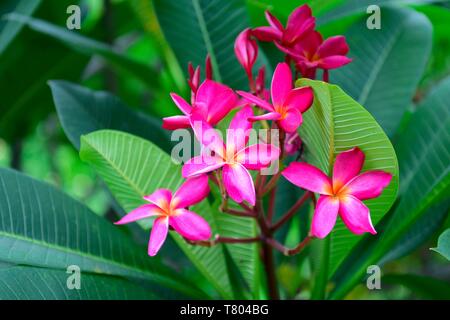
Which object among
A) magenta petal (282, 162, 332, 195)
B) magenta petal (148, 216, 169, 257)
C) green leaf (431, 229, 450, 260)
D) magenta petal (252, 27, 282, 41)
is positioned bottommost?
green leaf (431, 229, 450, 260)

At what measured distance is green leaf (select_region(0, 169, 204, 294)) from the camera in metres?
0.75

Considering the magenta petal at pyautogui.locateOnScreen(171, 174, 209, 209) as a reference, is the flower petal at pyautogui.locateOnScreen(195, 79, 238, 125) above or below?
above

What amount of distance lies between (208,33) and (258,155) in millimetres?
416

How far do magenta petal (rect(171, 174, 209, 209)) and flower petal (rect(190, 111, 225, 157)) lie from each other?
0.13 feet

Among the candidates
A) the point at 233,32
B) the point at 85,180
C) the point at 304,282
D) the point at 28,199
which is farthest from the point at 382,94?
the point at 85,180

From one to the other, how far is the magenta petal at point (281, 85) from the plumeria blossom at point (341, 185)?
6cm

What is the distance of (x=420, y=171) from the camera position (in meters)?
0.84

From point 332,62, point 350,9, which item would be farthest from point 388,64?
point 332,62

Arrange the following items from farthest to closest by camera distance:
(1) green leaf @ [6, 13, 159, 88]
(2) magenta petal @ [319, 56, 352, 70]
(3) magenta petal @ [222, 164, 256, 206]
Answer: (1) green leaf @ [6, 13, 159, 88], (2) magenta petal @ [319, 56, 352, 70], (3) magenta petal @ [222, 164, 256, 206]

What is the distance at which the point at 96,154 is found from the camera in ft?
2.49

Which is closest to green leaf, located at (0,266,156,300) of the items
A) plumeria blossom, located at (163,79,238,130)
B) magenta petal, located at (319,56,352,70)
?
plumeria blossom, located at (163,79,238,130)

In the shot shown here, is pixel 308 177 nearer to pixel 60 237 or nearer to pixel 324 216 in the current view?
pixel 324 216

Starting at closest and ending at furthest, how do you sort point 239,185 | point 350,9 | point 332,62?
1. point 239,185
2. point 332,62
3. point 350,9

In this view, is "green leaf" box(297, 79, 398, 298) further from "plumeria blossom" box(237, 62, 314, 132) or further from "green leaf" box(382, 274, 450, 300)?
"green leaf" box(382, 274, 450, 300)
